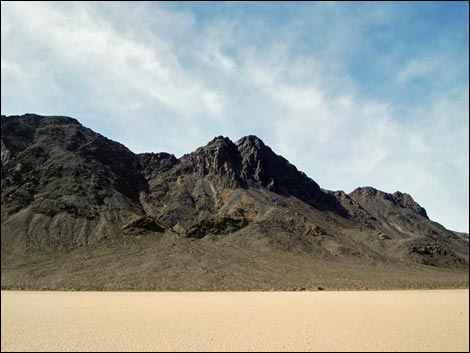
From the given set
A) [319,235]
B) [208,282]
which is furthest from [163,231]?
[319,235]

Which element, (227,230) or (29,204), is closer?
(29,204)

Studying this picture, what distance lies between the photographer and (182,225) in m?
99.1

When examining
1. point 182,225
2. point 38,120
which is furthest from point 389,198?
point 38,120

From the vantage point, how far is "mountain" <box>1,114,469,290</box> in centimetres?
5953

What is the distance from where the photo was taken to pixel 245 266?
2633 inches

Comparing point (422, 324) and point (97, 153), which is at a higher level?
point (97, 153)

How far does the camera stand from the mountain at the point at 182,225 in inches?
2344

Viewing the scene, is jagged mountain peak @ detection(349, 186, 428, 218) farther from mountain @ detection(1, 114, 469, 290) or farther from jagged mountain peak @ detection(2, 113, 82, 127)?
jagged mountain peak @ detection(2, 113, 82, 127)

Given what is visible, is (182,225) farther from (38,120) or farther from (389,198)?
(389,198)

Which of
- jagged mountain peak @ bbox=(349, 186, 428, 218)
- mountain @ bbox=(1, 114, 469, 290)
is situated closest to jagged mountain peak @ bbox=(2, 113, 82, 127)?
mountain @ bbox=(1, 114, 469, 290)

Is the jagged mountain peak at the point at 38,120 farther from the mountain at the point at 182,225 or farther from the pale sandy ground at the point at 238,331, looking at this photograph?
the pale sandy ground at the point at 238,331

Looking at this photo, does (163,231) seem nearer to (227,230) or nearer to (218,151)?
(227,230)

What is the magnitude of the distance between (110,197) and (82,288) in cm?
4849

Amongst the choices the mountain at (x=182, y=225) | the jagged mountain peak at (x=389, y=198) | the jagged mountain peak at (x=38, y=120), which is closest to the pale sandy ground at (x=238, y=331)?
the mountain at (x=182, y=225)
